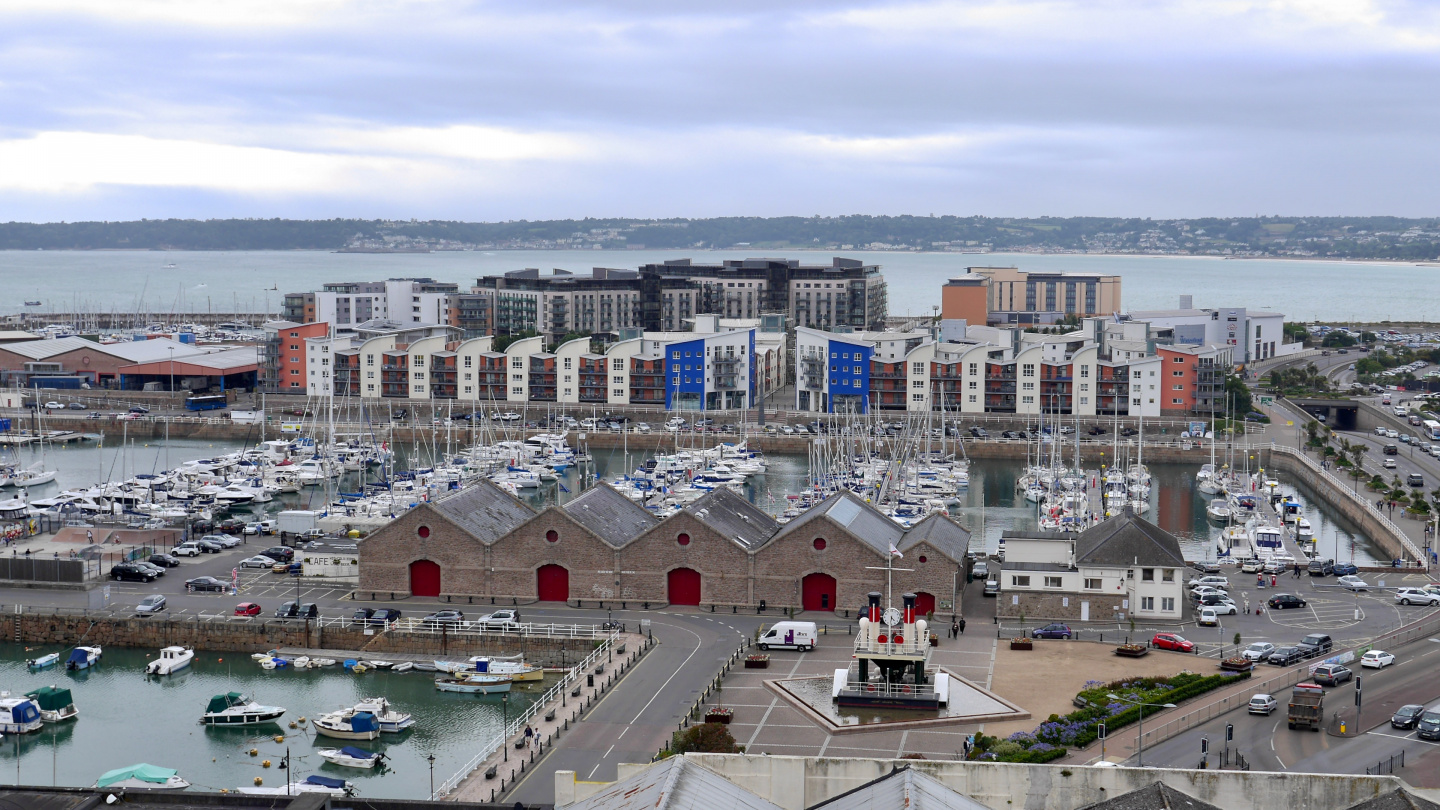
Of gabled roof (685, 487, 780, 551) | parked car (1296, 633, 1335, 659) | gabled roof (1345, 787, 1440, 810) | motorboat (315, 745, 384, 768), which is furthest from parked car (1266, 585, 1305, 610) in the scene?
motorboat (315, 745, 384, 768)

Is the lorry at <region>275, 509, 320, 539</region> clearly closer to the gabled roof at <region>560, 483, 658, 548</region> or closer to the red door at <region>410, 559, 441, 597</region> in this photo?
the red door at <region>410, 559, 441, 597</region>

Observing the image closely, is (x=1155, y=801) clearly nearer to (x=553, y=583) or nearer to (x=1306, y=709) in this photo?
(x=1306, y=709)

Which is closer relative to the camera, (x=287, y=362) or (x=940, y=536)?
(x=940, y=536)

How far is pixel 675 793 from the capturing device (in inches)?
618

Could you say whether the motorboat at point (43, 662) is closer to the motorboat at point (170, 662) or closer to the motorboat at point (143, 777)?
the motorboat at point (170, 662)

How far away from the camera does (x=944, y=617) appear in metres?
32.6

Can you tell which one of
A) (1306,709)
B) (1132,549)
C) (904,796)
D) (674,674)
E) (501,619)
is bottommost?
(674,674)

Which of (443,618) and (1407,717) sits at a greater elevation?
(1407,717)

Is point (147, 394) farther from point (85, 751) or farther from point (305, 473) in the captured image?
point (85, 751)

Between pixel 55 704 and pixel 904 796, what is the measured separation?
1937 cm

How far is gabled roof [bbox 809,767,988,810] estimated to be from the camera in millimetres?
15891

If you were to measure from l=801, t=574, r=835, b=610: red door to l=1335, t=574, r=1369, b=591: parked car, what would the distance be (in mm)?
12684

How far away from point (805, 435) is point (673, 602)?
3464 centimetres

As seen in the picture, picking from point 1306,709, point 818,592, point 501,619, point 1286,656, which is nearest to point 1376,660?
point 1286,656
